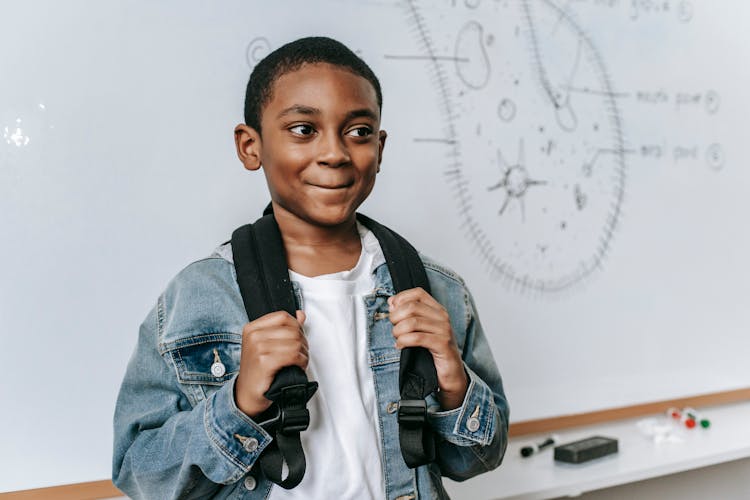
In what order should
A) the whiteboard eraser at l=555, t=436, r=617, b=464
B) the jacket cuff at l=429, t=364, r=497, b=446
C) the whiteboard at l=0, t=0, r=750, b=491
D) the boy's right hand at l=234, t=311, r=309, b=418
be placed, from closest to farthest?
the boy's right hand at l=234, t=311, r=309, b=418 → the jacket cuff at l=429, t=364, r=497, b=446 → the whiteboard at l=0, t=0, r=750, b=491 → the whiteboard eraser at l=555, t=436, r=617, b=464

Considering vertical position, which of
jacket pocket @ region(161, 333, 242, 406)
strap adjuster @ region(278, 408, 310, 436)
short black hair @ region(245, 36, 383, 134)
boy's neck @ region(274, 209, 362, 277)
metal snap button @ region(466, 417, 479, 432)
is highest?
short black hair @ region(245, 36, 383, 134)

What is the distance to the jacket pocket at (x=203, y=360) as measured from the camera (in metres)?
0.83

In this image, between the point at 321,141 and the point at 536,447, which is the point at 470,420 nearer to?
the point at 321,141

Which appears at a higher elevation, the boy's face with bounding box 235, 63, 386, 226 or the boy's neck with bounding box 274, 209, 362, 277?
the boy's face with bounding box 235, 63, 386, 226

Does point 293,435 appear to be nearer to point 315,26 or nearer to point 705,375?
point 315,26

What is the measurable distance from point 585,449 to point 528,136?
1.74ft

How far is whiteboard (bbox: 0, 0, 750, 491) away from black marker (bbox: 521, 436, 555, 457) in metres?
0.05

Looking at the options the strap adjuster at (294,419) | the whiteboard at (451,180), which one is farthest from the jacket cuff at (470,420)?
the whiteboard at (451,180)

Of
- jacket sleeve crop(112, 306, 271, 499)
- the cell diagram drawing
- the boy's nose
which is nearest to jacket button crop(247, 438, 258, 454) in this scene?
jacket sleeve crop(112, 306, 271, 499)

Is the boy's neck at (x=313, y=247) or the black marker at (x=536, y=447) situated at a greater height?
the boy's neck at (x=313, y=247)

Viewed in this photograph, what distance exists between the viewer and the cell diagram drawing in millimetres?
1416

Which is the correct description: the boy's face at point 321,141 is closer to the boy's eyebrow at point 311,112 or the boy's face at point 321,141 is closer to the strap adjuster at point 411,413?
the boy's eyebrow at point 311,112

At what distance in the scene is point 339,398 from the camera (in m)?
0.85

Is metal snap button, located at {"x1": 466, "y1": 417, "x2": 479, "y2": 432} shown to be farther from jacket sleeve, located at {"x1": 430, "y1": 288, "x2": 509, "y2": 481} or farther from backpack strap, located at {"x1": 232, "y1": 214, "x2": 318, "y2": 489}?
backpack strap, located at {"x1": 232, "y1": 214, "x2": 318, "y2": 489}
